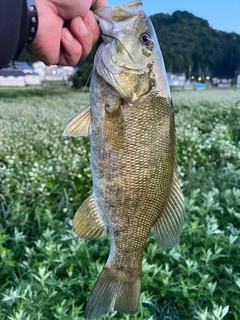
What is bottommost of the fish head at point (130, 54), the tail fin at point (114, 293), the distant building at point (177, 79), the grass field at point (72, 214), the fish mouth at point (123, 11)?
the grass field at point (72, 214)

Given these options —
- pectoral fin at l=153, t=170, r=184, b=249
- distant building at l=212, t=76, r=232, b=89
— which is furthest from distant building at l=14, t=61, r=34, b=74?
pectoral fin at l=153, t=170, r=184, b=249

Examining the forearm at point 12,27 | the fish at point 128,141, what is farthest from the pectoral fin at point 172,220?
the forearm at point 12,27

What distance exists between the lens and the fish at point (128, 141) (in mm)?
1009

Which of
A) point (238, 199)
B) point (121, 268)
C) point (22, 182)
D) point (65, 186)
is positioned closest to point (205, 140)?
point (238, 199)

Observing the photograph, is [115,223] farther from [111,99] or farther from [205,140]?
[205,140]

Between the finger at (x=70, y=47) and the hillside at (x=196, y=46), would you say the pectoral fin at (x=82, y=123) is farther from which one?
the hillside at (x=196, y=46)

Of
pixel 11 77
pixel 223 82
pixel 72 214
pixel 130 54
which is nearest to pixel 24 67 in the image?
pixel 11 77

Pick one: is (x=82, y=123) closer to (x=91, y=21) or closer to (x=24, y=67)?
(x=91, y=21)

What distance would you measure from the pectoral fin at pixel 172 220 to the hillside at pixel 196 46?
2167mm

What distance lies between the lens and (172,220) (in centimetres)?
111

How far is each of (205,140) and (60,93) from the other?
1438 mm

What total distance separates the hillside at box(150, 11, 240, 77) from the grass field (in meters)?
0.29

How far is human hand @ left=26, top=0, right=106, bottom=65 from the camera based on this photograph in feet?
3.53

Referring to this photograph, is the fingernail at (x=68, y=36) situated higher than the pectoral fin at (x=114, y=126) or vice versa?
the fingernail at (x=68, y=36)
